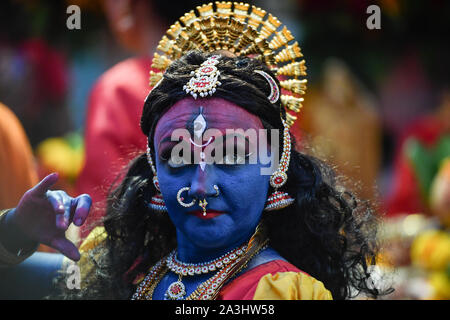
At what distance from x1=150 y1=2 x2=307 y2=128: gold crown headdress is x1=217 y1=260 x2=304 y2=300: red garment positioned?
46 centimetres

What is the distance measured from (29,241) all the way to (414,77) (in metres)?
5.73

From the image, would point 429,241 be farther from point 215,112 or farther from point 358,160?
point 215,112

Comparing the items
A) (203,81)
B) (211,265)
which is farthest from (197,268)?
(203,81)

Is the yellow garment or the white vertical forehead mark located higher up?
the white vertical forehead mark

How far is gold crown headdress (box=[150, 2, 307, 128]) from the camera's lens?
2.26 meters

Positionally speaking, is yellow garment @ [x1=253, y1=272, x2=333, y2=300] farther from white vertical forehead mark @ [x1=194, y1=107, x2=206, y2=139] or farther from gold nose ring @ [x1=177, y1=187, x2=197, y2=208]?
white vertical forehead mark @ [x1=194, y1=107, x2=206, y2=139]

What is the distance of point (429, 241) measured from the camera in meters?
4.97

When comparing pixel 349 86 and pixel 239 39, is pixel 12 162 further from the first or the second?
pixel 349 86

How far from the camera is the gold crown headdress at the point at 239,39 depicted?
7.41 ft

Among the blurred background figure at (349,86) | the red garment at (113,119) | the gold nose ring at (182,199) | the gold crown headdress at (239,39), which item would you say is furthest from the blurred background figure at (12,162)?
the blurred background figure at (349,86)

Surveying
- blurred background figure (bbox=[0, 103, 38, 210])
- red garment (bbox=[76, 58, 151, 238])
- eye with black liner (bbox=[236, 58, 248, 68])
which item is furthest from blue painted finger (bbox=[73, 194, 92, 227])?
red garment (bbox=[76, 58, 151, 238])

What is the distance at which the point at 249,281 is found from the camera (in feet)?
6.69

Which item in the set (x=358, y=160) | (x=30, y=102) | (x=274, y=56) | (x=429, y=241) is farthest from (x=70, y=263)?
(x=30, y=102)

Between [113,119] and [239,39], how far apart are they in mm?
1500
